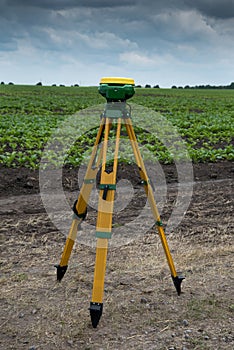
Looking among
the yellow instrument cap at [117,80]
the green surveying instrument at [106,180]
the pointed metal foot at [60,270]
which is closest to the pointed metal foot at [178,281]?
the green surveying instrument at [106,180]

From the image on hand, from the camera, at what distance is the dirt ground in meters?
3.89

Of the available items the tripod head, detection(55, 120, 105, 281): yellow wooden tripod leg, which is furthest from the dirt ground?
the tripod head

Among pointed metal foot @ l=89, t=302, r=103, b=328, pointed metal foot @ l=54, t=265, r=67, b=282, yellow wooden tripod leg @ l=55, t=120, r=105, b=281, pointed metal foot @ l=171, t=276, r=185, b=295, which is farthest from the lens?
pointed metal foot @ l=54, t=265, r=67, b=282

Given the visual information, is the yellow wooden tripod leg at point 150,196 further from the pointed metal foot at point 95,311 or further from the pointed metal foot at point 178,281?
the pointed metal foot at point 95,311

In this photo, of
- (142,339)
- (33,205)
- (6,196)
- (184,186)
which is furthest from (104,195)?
(184,186)

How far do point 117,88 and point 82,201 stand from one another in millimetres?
1136

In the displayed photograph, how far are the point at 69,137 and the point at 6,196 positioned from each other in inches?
213

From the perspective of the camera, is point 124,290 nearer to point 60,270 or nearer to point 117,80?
point 60,270

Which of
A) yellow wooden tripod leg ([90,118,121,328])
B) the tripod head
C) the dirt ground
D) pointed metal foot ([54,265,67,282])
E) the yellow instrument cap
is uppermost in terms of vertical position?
the yellow instrument cap

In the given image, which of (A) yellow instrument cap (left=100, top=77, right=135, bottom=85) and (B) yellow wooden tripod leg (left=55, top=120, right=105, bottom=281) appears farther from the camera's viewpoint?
(B) yellow wooden tripod leg (left=55, top=120, right=105, bottom=281)

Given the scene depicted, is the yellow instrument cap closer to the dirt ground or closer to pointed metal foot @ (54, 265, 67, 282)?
pointed metal foot @ (54, 265, 67, 282)

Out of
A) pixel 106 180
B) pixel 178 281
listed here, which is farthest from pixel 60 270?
pixel 106 180

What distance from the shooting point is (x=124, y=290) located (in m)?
4.71

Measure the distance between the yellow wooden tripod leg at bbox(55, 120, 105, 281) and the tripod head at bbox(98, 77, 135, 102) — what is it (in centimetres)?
34
